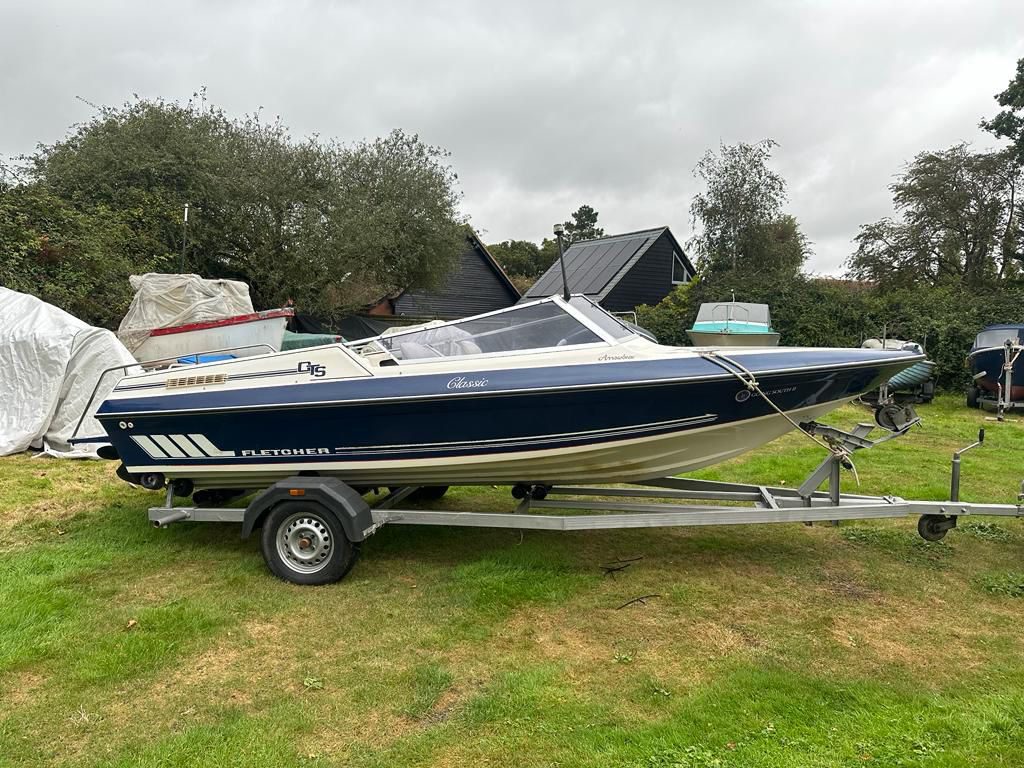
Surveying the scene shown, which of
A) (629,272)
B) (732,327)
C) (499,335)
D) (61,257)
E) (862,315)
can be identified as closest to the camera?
(499,335)

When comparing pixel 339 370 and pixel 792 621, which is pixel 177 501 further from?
pixel 792 621

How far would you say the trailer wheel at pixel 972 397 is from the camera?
38.5 ft

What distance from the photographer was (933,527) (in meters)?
3.90

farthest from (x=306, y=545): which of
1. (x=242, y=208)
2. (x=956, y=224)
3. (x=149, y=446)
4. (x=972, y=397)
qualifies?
(x=956, y=224)

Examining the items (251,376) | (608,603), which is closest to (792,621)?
(608,603)

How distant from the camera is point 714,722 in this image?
2449 mm

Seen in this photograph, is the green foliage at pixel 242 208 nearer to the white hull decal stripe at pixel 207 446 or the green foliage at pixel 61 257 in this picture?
the green foliage at pixel 61 257

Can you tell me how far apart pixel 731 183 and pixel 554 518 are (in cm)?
1882

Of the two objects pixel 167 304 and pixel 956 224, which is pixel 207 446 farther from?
pixel 956 224

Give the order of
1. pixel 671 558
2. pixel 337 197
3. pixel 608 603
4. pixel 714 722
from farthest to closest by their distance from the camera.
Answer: pixel 337 197 < pixel 671 558 < pixel 608 603 < pixel 714 722

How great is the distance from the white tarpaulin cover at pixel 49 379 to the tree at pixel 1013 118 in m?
24.8

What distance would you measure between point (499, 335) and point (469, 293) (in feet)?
79.7

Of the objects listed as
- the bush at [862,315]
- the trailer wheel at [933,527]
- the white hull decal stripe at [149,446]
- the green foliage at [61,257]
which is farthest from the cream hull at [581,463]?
the bush at [862,315]

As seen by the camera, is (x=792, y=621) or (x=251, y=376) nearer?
(x=792, y=621)
